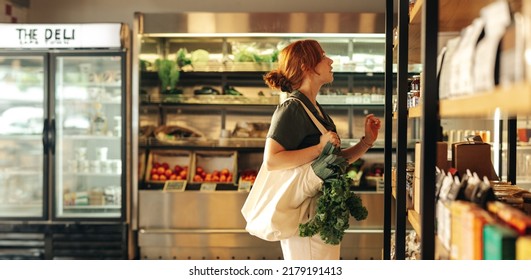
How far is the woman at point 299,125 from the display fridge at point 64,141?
2758 mm

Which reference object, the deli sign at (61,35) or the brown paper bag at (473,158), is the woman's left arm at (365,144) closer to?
the brown paper bag at (473,158)

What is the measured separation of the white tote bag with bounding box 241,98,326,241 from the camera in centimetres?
274

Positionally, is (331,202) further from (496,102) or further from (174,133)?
(174,133)

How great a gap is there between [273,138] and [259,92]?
2916mm

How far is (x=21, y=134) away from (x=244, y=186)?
1902 millimetres

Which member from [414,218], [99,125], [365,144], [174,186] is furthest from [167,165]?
[414,218]

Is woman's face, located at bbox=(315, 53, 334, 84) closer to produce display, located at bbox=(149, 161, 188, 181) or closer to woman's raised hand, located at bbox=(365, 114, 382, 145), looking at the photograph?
woman's raised hand, located at bbox=(365, 114, 382, 145)

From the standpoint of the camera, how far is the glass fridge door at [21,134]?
5578 mm

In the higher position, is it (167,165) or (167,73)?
(167,73)

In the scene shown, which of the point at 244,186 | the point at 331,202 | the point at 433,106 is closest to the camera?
the point at 433,106

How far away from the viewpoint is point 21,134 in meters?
5.59

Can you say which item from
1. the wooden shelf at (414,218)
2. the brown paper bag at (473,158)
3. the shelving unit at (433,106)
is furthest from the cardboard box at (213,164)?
the shelving unit at (433,106)

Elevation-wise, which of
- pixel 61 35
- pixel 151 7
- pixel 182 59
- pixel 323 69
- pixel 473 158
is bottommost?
pixel 473 158

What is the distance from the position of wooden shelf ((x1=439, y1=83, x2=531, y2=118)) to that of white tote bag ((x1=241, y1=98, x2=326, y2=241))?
1.19m
